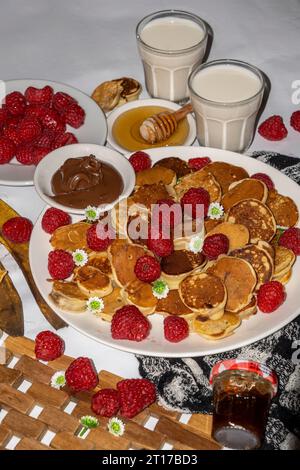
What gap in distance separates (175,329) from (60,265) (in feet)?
1.20

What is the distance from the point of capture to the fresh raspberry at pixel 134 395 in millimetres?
1736

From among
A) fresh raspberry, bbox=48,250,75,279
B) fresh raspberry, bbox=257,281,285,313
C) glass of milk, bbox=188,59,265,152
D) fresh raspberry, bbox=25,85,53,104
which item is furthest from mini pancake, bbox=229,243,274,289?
fresh raspberry, bbox=25,85,53,104

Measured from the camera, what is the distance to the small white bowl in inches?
83.0

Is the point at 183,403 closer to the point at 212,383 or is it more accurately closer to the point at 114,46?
the point at 212,383

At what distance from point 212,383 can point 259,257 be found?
13.5 inches

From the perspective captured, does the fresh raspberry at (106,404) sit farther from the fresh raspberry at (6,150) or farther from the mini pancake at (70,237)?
the fresh raspberry at (6,150)

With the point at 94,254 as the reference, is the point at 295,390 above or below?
below

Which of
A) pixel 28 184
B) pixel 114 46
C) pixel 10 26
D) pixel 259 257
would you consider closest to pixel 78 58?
pixel 114 46

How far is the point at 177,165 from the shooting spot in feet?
7.23

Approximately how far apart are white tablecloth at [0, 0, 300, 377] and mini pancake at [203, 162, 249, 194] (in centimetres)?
45

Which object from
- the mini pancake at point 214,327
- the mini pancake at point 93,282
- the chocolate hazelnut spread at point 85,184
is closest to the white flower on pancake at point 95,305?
the mini pancake at point 93,282
